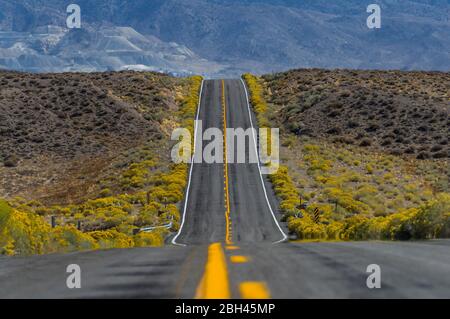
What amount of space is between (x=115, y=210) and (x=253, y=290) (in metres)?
35.5

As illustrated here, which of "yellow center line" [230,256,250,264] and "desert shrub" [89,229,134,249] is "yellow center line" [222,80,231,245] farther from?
"yellow center line" [230,256,250,264]

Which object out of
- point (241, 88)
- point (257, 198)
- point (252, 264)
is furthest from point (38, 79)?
point (252, 264)

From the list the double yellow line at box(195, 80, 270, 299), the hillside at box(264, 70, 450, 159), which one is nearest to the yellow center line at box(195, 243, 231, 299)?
the double yellow line at box(195, 80, 270, 299)

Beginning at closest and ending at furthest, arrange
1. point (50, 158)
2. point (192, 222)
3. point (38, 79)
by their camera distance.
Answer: point (192, 222), point (50, 158), point (38, 79)

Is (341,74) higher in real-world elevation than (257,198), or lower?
higher

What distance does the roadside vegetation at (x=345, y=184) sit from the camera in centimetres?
3253

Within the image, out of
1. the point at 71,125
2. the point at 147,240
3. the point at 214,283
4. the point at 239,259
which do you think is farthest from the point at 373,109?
the point at 214,283

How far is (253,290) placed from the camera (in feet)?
19.0

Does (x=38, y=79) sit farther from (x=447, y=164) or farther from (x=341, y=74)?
(x=447, y=164)

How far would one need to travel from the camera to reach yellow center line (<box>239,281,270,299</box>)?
5.53m

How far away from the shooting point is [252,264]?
772cm

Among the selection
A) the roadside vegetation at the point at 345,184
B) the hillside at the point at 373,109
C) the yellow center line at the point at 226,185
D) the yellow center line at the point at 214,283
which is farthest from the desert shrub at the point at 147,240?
the hillside at the point at 373,109
